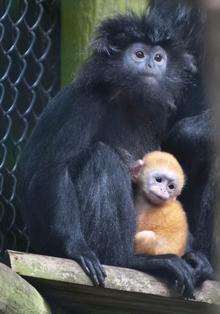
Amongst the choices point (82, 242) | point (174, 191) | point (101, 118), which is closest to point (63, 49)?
point (101, 118)

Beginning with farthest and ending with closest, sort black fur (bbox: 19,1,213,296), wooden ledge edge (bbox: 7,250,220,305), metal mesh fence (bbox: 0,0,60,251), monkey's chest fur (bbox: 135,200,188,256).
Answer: metal mesh fence (bbox: 0,0,60,251) → monkey's chest fur (bbox: 135,200,188,256) → black fur (bbox: 19,1,213,296) → wooden ledge edge (bbox: 7,250,220,305)

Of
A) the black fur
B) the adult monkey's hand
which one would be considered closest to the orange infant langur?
the black fur

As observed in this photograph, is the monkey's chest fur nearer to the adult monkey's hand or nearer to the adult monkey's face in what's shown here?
the adult monkey's face

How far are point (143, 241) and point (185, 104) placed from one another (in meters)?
0.95

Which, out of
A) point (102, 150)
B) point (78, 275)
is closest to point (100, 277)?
point (78, 275)

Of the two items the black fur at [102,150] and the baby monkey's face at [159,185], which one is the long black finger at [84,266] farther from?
the baby monkey's face at [159,185]

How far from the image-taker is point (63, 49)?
461 cm

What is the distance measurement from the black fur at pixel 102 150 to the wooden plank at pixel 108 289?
0.23ft

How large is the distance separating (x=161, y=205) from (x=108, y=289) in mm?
722

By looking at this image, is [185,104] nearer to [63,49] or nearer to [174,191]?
[174,191]

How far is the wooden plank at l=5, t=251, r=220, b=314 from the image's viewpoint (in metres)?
2.75

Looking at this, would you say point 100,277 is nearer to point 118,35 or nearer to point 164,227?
point 164,227

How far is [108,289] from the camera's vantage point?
293 cm

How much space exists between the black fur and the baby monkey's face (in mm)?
193
